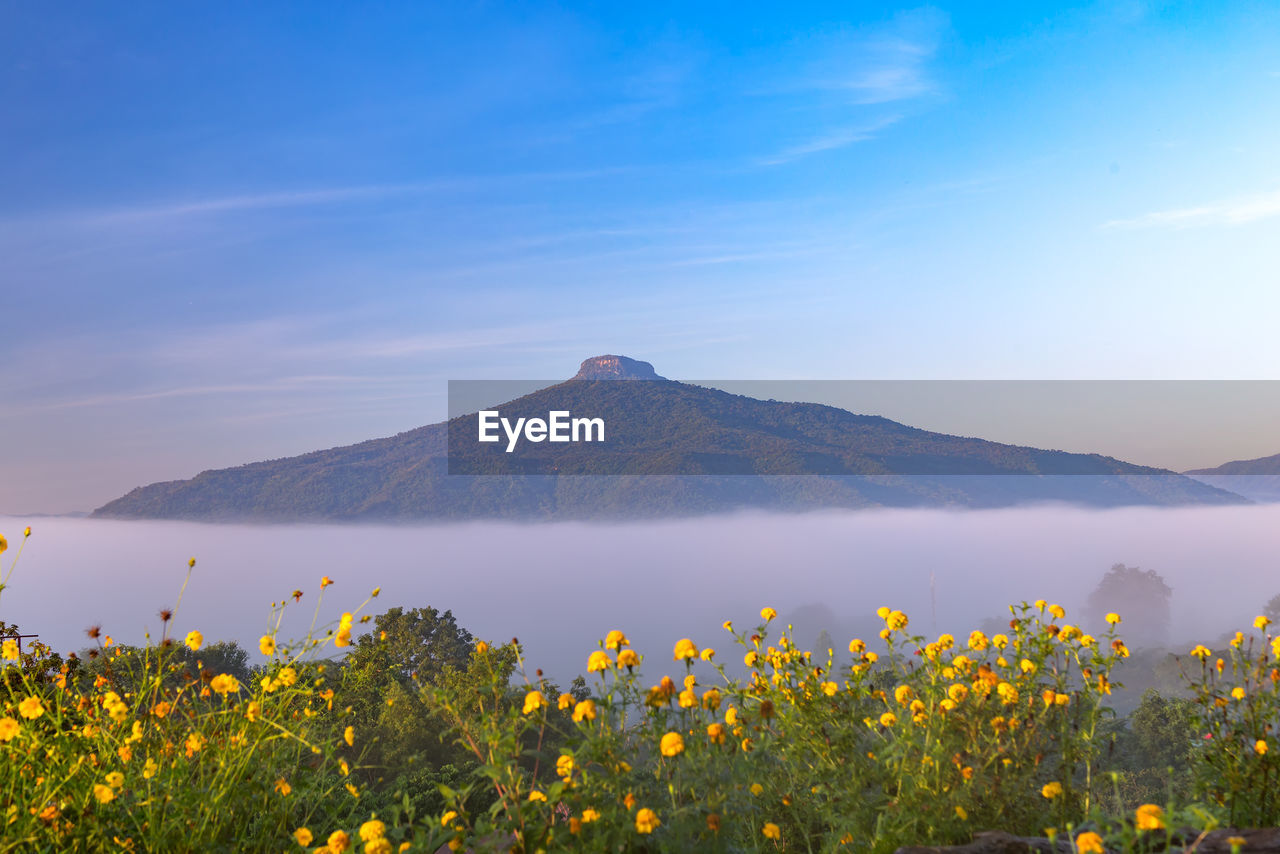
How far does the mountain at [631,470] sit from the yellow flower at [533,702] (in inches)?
5355

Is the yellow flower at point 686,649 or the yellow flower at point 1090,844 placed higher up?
the yellow flower at point 686,649

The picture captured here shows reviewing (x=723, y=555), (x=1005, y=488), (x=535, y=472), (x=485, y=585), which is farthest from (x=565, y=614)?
(x=1005, y=488)

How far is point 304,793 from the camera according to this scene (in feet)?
11.3

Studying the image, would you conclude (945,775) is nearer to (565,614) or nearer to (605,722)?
(605,722)

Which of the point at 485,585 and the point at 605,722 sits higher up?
the point at 605,722

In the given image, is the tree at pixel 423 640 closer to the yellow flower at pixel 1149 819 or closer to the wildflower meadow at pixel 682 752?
the wildflower meadow at pixel 682 752

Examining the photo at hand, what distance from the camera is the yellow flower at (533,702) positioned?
9.62ft

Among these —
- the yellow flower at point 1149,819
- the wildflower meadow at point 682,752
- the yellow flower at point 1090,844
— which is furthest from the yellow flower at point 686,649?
the yellow flower at point 1149,819

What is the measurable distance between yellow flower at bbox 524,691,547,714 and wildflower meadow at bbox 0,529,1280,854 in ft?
0.07

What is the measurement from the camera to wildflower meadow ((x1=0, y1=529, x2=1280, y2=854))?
9.60 feet

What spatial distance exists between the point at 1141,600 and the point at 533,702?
11627 cm

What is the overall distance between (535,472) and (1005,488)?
10108cm

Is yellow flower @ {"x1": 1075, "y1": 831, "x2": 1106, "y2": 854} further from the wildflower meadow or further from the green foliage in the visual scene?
the green foliage

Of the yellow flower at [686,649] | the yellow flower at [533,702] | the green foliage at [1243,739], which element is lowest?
the green foliage at [1243,739]
